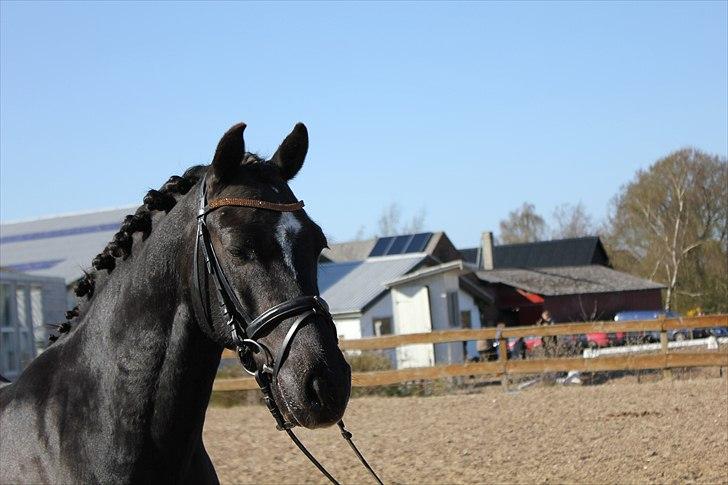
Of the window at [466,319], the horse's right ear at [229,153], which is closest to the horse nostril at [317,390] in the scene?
the horse's right ear at [229,153]

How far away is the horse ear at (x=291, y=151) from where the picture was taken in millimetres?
2965

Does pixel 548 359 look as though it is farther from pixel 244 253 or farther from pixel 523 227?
pixel 523 227

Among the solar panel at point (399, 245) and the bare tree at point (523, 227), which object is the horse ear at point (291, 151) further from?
the bare tree at point (523, 227)

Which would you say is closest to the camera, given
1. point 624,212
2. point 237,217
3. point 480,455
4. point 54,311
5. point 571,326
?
point 237,217

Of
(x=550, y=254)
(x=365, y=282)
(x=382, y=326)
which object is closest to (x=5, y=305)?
(x=382, y=326)

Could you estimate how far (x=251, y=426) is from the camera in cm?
1279

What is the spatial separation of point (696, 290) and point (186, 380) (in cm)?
5053

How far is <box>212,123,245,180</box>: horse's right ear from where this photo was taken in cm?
272

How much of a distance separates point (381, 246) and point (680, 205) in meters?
16.6

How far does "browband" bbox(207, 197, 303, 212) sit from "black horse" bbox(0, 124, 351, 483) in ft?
0.04

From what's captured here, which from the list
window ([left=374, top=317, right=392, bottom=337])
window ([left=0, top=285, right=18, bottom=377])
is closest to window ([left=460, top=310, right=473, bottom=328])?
window ([left=374, top=317, right=392, bottom=337])

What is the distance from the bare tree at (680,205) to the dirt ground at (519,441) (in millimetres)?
38693

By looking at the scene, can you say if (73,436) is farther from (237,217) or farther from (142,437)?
(237,217)

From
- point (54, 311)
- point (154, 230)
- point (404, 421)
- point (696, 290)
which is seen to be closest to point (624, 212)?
point (696, 290)
